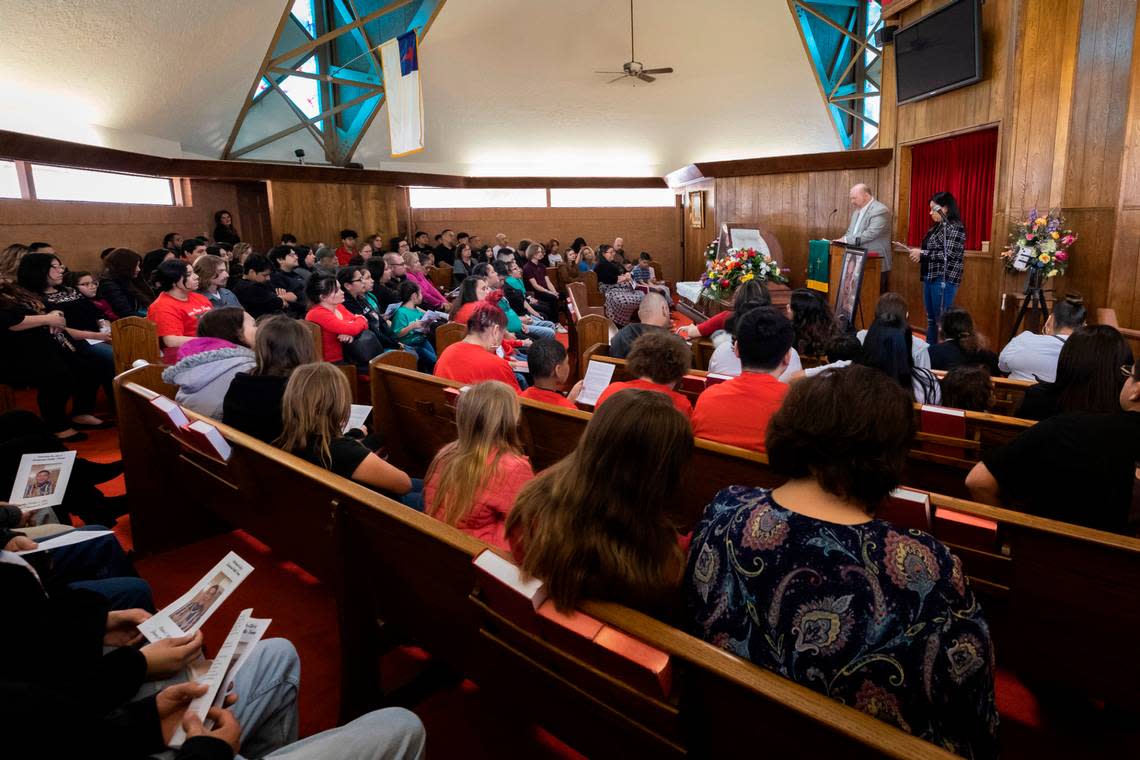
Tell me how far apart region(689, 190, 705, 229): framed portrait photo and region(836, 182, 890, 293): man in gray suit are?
13.6 feet

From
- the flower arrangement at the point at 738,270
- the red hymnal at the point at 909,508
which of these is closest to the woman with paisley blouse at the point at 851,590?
the red hymnal at the point at 909,508

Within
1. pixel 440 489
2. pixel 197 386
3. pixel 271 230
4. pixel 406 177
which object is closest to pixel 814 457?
pixel 440 489

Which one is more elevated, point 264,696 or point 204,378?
point 204,378

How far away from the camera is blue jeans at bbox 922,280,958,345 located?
6254 mm

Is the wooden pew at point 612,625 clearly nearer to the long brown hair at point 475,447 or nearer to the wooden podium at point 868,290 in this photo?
the long brown hair at point 475,447

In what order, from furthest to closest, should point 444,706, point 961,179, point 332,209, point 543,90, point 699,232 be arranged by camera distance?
point 543,90
point 699,232
point 332,209
point 961,179
point 444,706

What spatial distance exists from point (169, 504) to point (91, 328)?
244 cm

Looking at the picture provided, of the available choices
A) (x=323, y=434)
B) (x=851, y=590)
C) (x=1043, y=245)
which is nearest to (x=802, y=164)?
(x=1043, y=245)

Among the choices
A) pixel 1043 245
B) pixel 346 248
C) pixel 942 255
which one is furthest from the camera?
pixel 346 248

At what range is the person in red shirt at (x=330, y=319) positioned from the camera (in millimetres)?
4629

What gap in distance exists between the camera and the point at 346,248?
10484mm

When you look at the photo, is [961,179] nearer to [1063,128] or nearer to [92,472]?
[1063,128]

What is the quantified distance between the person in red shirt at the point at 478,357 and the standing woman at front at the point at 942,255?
14.4 ft

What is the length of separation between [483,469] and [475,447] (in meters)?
0.07
